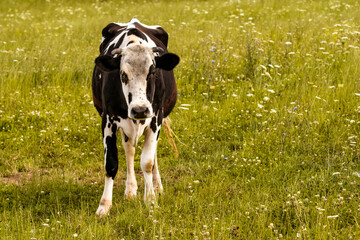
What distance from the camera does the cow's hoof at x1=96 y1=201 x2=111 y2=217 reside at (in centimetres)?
543

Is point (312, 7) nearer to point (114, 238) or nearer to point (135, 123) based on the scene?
point (135, 123)

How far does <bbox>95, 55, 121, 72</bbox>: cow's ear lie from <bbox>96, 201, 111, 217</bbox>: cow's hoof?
1.49 meters

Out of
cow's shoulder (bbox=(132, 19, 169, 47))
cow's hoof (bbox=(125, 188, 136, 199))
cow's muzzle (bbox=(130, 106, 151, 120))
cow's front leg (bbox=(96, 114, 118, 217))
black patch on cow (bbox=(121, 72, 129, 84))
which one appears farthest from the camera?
cow's shoulder (bbox=(132, 19, 169, 47))

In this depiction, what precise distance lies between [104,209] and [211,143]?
2249mm

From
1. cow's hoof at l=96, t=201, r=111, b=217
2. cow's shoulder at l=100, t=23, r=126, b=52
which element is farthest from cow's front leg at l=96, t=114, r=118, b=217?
cow's shoulder at l=100, t=23, r=126, b=52

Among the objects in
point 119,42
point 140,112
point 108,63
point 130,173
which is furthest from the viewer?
point 130,173

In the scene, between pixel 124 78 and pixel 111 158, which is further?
pixel 111 158

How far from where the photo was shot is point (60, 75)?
930cm

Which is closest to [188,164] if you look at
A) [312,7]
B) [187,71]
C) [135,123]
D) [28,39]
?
[135,123]

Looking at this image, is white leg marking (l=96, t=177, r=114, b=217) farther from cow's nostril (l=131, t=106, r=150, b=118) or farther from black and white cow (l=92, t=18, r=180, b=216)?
cow's nostril (l=131, t=106, r=150, b=118)

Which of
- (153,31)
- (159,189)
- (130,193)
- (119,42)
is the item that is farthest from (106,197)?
(153,31)

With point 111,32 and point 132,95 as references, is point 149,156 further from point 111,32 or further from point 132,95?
point 111,32

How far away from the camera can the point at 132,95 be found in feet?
16.4

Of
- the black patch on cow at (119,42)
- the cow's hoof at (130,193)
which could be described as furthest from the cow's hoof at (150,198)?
the black patch on cow at (119,42)
